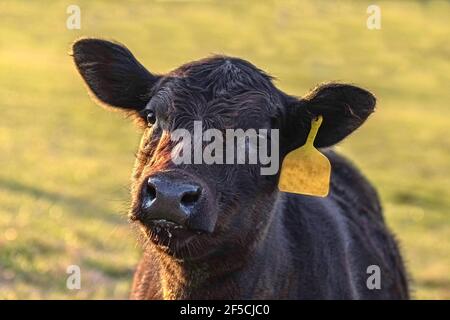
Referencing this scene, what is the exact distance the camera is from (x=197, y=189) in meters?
5.93

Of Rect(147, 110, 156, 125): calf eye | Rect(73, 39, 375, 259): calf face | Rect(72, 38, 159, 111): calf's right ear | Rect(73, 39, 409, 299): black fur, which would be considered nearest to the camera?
Rect(73, 39, 375, 259): calf face

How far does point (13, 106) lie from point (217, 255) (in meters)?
32.7

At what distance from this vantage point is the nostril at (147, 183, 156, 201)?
5.89 meters

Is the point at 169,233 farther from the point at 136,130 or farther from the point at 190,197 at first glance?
the point at 136,130

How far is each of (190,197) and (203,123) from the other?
845mm

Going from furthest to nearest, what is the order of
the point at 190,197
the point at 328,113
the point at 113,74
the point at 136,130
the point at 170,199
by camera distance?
the point at 136,130 → the point at 113,74 → the point at 328,113 → the point at 190,197 → the point at 170,199

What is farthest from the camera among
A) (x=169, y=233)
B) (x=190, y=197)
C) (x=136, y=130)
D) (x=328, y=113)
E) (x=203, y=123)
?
(x=136, y=130)

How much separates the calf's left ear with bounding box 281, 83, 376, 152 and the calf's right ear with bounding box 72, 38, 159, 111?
116cm

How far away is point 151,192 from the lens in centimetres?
594

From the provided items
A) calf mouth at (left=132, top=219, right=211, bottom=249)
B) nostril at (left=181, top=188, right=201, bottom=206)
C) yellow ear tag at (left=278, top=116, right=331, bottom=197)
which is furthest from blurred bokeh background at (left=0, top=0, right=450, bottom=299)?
nostril at (left=181, top=188, right=201, bottom=206)

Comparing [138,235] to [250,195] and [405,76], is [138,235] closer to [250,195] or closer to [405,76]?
[250,195]

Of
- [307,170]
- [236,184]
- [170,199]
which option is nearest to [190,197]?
[170,199]

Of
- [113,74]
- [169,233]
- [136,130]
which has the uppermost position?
[113,74]

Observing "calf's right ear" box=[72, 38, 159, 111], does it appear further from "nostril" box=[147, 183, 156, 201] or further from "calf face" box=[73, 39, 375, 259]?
"nostril" box=[147, 183, 156, 201]
